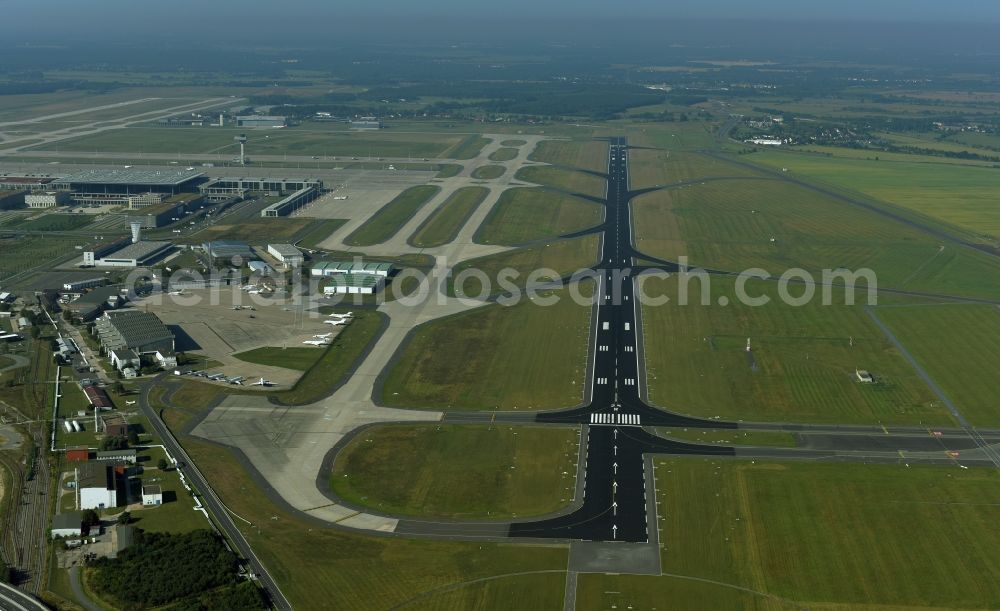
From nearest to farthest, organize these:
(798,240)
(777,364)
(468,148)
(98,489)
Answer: (98,489) < (777,364) < (798,240) < (468,148)

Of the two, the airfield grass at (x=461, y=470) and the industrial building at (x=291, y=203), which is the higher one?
the industrial building at (x=291, y=203)

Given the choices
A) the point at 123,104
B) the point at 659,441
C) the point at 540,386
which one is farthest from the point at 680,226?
the point at 123,104

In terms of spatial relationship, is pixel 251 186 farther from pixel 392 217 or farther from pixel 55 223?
pixel 55 223

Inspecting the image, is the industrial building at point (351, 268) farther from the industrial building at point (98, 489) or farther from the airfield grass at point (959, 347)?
the industrial building at point (98, 489)

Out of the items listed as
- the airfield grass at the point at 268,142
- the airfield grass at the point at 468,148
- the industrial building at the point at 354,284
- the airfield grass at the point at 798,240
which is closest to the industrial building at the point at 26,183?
the airfield grass at the point at 268,142

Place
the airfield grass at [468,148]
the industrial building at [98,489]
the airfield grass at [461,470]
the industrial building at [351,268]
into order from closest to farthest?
the industrial building at [98,489], the airfield grass at [461,470], the industrial building at [351,268], the airfield grass at [468,148]

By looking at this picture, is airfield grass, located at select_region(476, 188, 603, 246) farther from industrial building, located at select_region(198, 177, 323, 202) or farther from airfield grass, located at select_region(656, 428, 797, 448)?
airfield grass, located at select_region(656, 428, 797, 448)

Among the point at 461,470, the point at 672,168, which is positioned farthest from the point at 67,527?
the point at 672,168

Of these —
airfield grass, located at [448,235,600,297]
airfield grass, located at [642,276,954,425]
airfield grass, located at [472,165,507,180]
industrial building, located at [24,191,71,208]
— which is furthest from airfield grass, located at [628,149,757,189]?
industrial building, located at [24,191,71,208]
